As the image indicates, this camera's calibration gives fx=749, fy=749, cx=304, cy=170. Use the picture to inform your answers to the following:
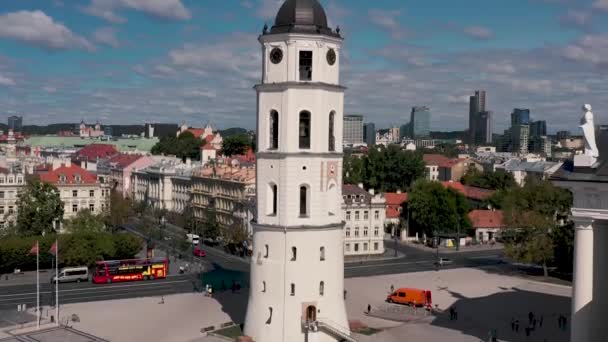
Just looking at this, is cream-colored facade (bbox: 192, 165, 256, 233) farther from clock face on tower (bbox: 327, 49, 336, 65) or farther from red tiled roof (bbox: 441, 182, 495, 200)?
clock face on tower (bbox: 327, 49, 336, 65)

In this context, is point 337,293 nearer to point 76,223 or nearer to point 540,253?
point 540,253

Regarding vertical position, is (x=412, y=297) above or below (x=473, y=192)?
below

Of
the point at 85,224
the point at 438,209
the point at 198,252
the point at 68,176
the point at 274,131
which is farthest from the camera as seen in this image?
the point at 68,176

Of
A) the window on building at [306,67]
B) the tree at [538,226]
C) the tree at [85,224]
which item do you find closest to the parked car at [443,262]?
the tree at [538,226]

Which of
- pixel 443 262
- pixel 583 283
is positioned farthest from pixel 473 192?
pixel 583 283

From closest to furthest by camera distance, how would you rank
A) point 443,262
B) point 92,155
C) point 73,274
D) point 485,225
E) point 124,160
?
point 73,274, point 443,262, point 485,225, point 124,160, point 92,155

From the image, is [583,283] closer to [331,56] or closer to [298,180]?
[298,180]

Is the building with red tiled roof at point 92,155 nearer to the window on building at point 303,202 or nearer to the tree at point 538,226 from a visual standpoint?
the tree at point 538,226

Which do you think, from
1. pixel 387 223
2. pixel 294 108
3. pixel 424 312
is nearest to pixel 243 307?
pixel 424 312
